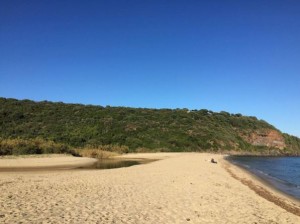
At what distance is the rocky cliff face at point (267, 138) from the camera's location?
316ft

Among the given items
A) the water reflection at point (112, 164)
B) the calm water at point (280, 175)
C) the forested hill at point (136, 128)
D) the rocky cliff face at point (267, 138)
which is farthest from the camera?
the rocky cliff face at point (267, 138)

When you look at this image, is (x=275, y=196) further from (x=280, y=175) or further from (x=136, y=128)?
(x=136, y=128)

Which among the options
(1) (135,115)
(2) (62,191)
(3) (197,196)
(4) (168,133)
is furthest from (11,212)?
(1) (135,115)

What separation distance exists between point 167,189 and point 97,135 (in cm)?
4972

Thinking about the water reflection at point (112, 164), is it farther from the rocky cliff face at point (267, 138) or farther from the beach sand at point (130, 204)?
the rocky cliff face at point (267, 138)

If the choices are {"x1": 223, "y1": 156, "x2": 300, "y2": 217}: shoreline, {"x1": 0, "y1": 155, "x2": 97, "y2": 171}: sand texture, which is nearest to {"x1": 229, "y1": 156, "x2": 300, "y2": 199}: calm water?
{"x1": 223, "y1": 156, "x2": 300, "y2": 217}: shoreline

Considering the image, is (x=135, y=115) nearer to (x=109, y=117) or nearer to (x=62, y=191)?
(x=109, y=117)

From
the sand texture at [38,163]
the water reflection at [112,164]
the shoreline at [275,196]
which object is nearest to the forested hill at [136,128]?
the water reflection at [112,164]

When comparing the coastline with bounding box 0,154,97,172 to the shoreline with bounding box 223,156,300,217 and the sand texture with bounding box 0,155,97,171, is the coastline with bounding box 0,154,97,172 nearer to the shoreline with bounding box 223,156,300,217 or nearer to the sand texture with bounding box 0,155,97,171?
the sand texture with bounding box 0,155,97,171

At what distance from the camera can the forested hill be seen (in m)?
63.6

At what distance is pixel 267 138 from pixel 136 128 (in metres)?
44.4

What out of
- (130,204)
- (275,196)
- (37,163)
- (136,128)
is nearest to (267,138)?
(136,128)

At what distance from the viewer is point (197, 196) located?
50.7 ft

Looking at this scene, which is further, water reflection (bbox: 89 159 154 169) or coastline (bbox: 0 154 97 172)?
water reflection (bbox: 89 159 154 169)
